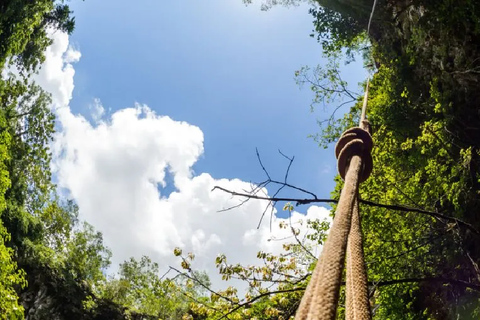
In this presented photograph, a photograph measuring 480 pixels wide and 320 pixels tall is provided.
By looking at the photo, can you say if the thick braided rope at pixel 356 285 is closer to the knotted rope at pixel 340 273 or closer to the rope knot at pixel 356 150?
the knotted rope at pixel 340 273

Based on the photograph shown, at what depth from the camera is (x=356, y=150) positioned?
2.21m

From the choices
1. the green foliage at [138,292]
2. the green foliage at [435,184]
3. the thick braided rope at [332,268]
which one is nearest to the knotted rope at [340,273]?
the thick braided rope at [332,268]

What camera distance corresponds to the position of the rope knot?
221 cm

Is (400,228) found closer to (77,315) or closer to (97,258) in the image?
(77,315)

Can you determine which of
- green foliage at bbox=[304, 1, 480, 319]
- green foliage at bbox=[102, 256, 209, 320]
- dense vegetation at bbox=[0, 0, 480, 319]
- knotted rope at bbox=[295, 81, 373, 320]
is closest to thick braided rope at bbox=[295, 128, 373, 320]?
knotted rope at bbox=[295, 81, 373, 320]

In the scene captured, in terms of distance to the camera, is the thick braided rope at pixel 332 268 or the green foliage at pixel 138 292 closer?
the thick braided rope at pixel 332 268

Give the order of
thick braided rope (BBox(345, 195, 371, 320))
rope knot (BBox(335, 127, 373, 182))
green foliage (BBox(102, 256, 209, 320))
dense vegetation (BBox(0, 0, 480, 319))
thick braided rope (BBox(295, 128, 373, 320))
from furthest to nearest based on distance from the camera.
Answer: green foliage (BBox(102, 256, 209, 320)) < dense vegetation (BBox(0, 0, 480, 319)) < rope knot (BBox(335, 127, 373, 182)) < thick braided rope (BBox(345, 195, 371, 320)) < thick braided rope (BBox(295, 128, 373, 320))

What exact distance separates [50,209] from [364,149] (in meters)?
13.8

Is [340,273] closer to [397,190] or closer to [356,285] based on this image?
[356,285]

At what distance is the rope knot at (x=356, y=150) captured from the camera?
2.21 metres

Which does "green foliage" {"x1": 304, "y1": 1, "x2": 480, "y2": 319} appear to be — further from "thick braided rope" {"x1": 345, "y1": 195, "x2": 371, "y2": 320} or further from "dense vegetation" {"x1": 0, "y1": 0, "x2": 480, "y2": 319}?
"thick braided rope" {"x1": 345, "y1": 195, "x2": 371, "y2": 320}

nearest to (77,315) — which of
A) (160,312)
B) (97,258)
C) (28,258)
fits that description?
(28,258)

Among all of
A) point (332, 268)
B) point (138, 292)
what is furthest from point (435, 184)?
point (138, 292)

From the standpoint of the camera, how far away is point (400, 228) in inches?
243
